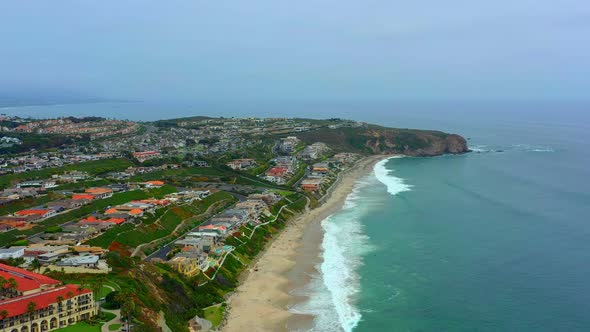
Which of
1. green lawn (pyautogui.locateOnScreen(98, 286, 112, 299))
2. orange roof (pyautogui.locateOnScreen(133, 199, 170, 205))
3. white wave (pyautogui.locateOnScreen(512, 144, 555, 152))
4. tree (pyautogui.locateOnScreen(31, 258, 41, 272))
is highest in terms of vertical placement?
white wave (pyautogui.locateOnScreen(512, 144, 555, 152))

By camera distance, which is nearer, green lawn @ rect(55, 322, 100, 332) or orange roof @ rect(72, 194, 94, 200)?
green lawn @ rect(55, 322, 100, 332)

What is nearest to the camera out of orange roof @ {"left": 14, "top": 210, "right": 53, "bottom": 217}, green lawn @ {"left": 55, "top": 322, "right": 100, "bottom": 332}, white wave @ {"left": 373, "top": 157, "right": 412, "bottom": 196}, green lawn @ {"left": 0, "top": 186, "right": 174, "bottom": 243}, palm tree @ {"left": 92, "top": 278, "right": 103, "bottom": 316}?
green lawn @ {"left": 55, "top": 322, "right": 100, "bottom": 332}

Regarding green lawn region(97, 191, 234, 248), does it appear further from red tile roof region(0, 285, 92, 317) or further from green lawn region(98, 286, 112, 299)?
red tile roof region(0, 285, 92, 317)

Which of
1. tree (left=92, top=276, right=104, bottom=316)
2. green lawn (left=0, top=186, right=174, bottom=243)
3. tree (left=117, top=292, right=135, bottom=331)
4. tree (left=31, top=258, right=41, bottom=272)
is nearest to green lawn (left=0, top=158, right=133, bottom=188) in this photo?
green lawn (left=0, top=186, right=174, bottom=243)

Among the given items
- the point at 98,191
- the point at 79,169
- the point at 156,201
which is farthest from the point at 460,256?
the point at 79,169

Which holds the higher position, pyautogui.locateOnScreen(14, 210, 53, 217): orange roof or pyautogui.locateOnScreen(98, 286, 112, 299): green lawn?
pyautogui.locateOnScreen(14, 210, 53, 217): orange roof

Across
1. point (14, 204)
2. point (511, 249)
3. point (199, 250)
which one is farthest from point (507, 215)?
point (14, 204)

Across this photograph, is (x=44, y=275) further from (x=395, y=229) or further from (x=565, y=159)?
(x=565, y=159)
